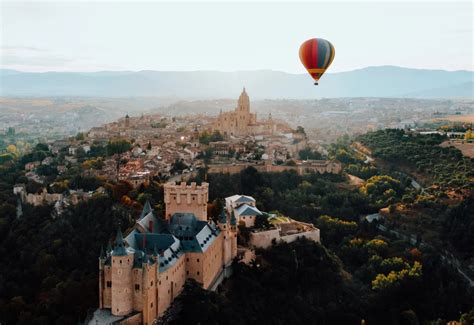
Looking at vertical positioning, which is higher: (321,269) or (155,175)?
(155,175)

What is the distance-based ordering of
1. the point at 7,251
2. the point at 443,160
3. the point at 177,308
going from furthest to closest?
the point at 443,160 < the point at 7,251 < the point at 177,308

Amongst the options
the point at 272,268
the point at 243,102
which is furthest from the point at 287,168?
the point at 272,268

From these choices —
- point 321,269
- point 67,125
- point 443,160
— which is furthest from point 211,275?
point 67,125

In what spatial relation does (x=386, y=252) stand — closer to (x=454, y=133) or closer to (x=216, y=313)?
(x=216, y=313)

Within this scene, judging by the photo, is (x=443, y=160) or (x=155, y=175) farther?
(x=443, y=160)

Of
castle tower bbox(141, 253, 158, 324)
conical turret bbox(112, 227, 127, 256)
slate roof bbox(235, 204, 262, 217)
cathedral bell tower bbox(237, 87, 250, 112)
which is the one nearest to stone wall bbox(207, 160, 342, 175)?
slate roof bbox(235, 204, 262, 217)

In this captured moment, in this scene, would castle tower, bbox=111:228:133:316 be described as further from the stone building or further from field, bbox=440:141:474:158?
field, bbox=440:141:474:158

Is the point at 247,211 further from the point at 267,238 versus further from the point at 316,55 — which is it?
the point at 316,55
